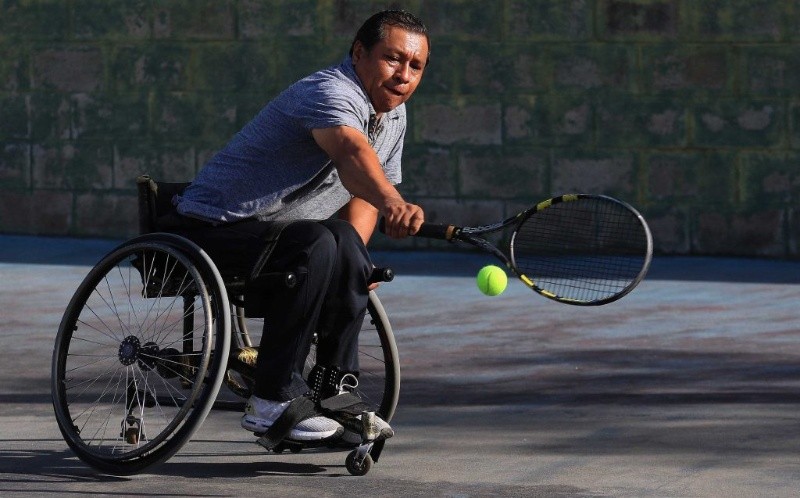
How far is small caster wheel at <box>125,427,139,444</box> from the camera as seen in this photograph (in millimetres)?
6227

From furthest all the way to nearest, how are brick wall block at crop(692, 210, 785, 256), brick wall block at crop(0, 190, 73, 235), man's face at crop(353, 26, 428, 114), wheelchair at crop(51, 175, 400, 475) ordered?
brick wall block at crop(0, 190, 73, 235), brick wall block at crop(692, 210, 785, 256), man's face at crop(353, 26, 428, 114), wheelchair at crop(51, 175, 400, 475)

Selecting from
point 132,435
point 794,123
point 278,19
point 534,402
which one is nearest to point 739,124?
point 794,123

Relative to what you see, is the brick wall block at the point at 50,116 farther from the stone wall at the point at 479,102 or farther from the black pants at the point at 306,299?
the black pants at the point at 306,299

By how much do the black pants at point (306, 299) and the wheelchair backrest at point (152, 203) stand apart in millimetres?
403

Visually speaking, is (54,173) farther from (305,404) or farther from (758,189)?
(305,404)

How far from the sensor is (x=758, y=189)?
480 inches

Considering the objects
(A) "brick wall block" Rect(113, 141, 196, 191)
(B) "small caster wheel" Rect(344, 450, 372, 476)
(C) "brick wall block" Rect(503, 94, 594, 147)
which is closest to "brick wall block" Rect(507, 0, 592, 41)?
(C) "brick wall block" Rect(503, 94, 594, 147)

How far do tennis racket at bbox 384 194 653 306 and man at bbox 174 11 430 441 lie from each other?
0.30 metres

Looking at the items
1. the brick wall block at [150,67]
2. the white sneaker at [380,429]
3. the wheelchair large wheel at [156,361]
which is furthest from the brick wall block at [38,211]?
the white sneaker at [380,429]

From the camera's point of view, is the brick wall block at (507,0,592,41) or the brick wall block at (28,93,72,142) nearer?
the brick wall block at (507,0,592,41)

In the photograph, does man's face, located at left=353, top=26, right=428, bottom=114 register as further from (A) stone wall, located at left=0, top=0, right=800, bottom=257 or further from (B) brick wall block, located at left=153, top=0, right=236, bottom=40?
(B) brick wall block, located at left=153, top=0, right=236, bottom=40

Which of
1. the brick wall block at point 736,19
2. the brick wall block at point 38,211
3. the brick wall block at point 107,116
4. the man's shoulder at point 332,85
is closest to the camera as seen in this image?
the man's shoulder at point 332,85

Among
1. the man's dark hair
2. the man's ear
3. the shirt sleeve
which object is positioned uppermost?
the man's dark hair

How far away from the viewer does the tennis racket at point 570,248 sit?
19.0 ft
